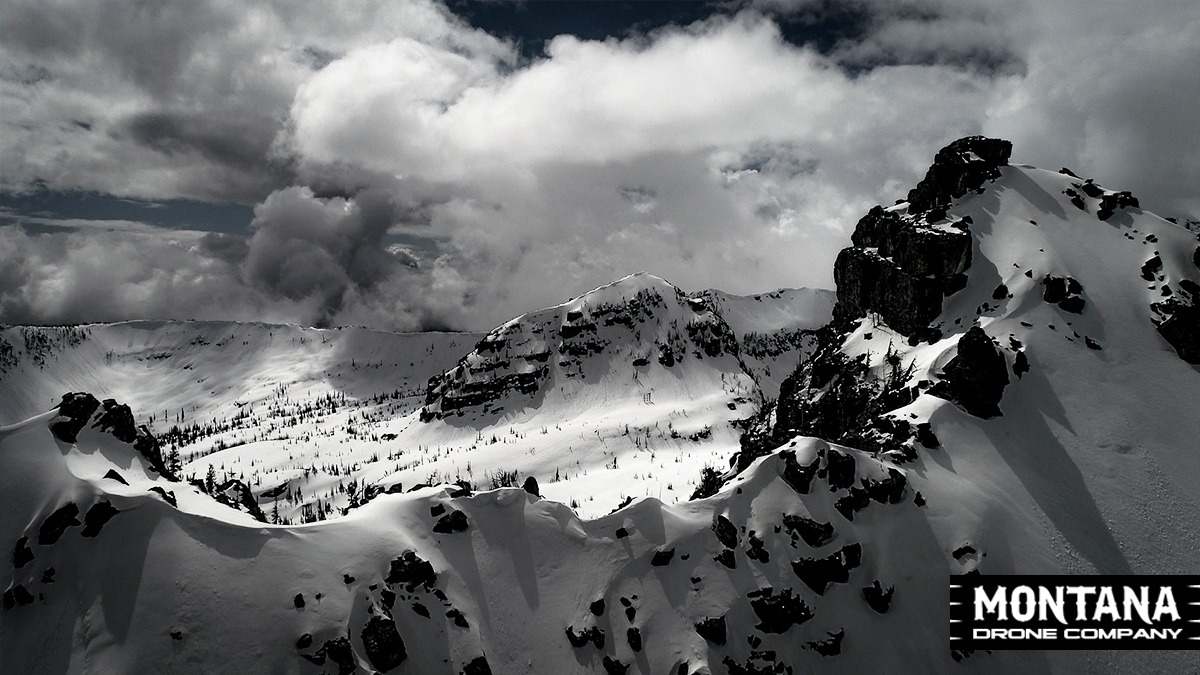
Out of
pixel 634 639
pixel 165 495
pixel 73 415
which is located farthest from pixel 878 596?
pixel 73 415

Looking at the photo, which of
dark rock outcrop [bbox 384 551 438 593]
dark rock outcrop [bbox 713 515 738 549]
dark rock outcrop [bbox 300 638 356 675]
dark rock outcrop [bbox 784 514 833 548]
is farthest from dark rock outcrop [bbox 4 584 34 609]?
dark rock outcrop [bbox 784 514 833 548]

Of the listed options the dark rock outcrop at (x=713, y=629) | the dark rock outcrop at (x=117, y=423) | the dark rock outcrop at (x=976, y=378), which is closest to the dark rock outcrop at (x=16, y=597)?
the dark rock outcrop at (x=117, y=423)

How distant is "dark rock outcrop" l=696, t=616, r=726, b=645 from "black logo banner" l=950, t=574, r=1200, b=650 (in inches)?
853

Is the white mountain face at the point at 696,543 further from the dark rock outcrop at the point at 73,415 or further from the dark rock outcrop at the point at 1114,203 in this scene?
the dark rock outcrop at the point at 1114,203

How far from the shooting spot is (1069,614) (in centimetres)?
5372

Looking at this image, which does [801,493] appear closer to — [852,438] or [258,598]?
[852,438]

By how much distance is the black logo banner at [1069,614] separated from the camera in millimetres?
51094

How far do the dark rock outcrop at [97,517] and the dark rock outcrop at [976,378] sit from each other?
9707 cm

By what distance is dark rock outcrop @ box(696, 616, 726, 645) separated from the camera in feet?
176

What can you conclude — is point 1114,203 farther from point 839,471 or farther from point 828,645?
point 828,645

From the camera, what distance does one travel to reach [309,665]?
46500 mm

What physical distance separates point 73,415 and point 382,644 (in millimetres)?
44994

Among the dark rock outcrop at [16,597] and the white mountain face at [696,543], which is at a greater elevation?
the white mountain face at [696,543]

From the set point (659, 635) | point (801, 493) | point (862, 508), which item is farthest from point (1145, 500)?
point (659, 635)
